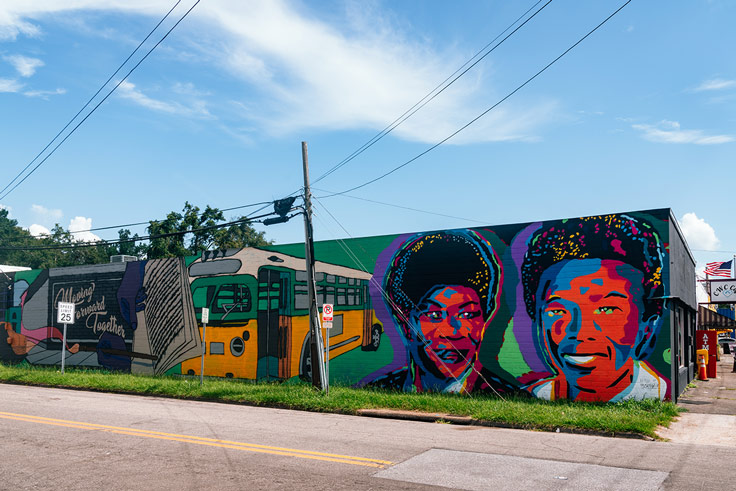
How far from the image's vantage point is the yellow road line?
893 cm

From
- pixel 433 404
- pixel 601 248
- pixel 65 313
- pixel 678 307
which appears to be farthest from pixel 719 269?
pixel 65 313

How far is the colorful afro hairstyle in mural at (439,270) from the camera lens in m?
18.1

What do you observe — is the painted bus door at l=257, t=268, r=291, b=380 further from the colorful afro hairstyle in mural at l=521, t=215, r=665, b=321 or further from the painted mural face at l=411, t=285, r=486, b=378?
the colorful afro hairstyle in mural at l=521, t=215, r=665, b=321

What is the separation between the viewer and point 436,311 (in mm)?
18766

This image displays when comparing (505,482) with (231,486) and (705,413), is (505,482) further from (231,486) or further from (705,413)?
(705,413)

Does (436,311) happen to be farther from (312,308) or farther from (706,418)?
(706,418)

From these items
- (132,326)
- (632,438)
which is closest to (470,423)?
(632,438)

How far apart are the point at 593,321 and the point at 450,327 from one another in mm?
4047

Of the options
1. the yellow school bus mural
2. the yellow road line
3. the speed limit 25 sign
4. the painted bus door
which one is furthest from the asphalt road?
the speed limit 25 sign

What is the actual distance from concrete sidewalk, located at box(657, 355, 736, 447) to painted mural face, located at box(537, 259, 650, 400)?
1999mm

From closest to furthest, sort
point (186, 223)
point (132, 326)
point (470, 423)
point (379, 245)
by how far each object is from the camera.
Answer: point (470, 423)
point (379, 245)
point (132, 326)
point (186, 223)

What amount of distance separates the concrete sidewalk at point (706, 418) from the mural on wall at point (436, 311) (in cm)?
134

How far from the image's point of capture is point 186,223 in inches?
2445

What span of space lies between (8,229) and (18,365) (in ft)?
278
